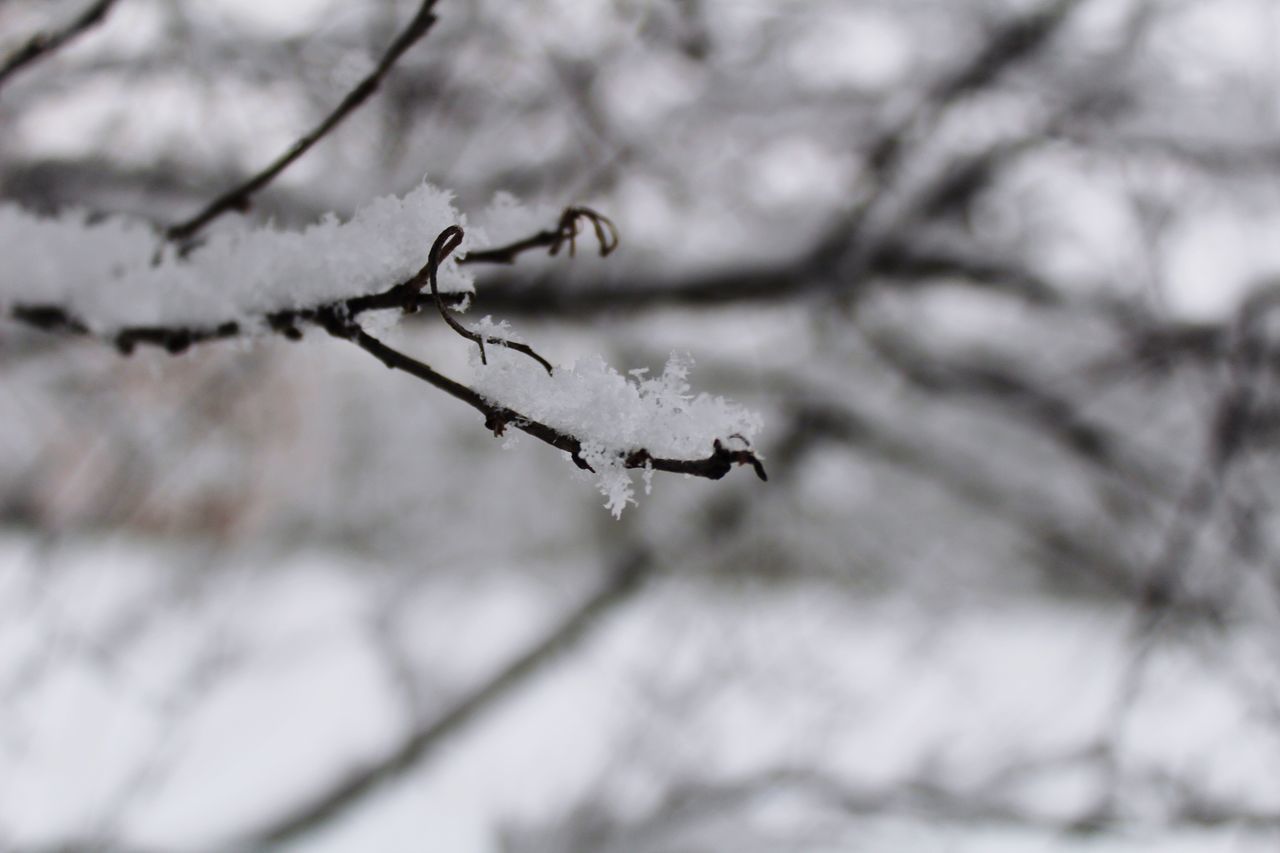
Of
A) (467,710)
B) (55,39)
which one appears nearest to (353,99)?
(55,39)

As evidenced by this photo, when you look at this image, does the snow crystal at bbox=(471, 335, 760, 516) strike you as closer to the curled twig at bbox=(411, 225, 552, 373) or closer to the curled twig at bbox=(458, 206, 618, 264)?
the curled twig at bbox=(411, 225, 552, 373)

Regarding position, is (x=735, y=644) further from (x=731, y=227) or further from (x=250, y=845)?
(x=250, y=845)

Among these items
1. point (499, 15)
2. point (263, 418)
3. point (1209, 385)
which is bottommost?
point (1209, 385)

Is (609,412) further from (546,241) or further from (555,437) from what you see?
(546,241)

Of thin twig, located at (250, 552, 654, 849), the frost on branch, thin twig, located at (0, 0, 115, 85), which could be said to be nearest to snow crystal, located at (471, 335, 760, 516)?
the frost on branch

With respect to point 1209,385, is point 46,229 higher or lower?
lower

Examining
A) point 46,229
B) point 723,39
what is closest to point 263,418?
point 723,39

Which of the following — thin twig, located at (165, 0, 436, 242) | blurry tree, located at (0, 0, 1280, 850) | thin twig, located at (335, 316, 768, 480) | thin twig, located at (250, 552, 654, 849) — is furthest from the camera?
thin twig, located at (250, 552, 654, 849)
